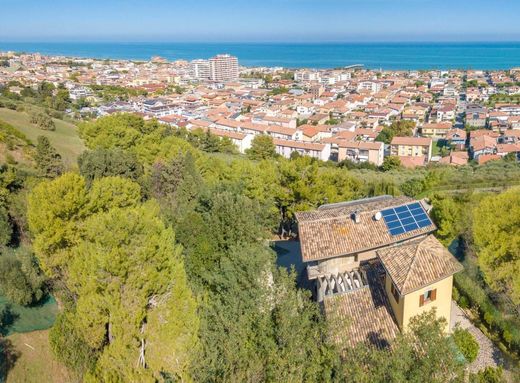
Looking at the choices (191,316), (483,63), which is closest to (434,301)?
(191,316)

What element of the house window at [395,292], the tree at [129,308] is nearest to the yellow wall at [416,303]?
the house window at [395,292]

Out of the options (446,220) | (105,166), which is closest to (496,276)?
(446,220)

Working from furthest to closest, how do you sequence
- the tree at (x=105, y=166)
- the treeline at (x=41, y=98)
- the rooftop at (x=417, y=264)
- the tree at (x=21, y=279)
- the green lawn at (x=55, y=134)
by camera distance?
the treeline at (x=41, y=98), the green lawn at (x=55, y=134), the tree at (x=105, y=166), the tree at (x=21, y=279), the rooftop at (x=417, y=264)

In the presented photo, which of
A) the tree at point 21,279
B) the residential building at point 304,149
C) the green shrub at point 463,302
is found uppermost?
the tree at point 21,279

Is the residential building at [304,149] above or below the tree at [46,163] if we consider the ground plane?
below

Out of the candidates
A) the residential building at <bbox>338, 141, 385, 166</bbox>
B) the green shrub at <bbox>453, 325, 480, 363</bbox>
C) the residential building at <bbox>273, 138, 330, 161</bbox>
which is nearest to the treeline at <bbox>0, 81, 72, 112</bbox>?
the residential building at <bbox>273, 138, 330, 161</bbox>

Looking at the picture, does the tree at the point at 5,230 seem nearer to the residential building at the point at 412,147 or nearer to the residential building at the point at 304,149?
the residential building at the point at 304,149
